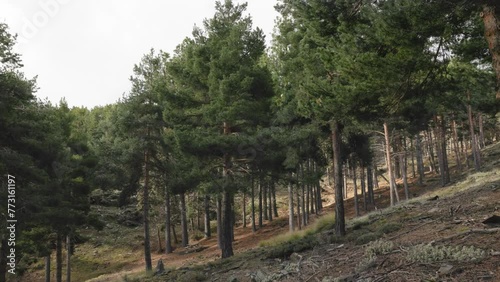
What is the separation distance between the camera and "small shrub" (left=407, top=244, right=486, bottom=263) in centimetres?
665

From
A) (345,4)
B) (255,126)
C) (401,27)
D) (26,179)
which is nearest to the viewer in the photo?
(401,27)

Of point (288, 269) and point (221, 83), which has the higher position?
point (221, 83)

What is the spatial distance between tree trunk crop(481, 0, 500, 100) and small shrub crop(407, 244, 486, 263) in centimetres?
313

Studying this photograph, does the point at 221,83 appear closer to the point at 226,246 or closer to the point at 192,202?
the point at 226,246

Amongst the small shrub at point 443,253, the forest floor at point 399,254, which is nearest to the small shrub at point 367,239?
the forest floor at point 399,254

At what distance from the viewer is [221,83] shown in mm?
17000

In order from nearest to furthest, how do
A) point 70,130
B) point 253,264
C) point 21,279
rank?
point 253,264 → point 70,130 → point 21,279

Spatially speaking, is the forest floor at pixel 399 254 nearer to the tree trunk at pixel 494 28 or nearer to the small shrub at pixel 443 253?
the small shrub at pixel 443 253

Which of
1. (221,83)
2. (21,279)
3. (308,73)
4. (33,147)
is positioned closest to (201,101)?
(221,83)

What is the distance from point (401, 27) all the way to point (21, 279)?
34613 millimetres

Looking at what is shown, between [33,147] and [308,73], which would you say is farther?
[33,147]

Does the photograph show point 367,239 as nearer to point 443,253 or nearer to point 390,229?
point 390,229

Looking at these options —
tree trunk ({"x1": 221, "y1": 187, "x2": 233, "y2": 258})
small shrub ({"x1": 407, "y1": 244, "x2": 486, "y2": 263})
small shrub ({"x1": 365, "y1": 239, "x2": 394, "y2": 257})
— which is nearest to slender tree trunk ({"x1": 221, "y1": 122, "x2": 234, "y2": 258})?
tree trunk ({"x1": 221, "y1": 187, "x2": 233, "y2": 258})

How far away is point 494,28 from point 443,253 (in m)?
4.68
